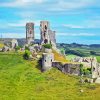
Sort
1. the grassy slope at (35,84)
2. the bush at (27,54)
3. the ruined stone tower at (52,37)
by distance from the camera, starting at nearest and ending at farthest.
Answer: the grassy slope at (35,84)
the bush at (27,54)
the ruined stone tower at (52,37)

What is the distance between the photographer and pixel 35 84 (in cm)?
14188

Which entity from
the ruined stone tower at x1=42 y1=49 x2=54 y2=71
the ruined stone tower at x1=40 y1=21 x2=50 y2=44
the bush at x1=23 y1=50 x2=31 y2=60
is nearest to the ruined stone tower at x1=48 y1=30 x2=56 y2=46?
the ruined stone tower at x1=40 y1=21 x2=50 y2=44

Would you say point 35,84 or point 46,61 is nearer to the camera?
point 35,84

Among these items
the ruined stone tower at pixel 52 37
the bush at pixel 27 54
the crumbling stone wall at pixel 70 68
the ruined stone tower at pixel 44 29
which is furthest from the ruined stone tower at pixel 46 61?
the ruined stone tower at pixel 52 37

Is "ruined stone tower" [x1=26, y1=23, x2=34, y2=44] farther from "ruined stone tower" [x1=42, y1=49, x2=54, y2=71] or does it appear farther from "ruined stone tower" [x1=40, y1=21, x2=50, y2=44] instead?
"ruined stone tower" [x1=42, y1=49, x2=54, y2=71]

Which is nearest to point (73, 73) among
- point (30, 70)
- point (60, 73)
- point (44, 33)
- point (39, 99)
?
point (60, 73)

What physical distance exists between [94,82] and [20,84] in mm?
21288

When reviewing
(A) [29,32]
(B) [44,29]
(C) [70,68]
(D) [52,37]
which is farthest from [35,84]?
(A) [29,32]

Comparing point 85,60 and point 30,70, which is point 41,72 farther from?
point 85,60

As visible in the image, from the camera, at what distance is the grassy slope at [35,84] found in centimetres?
13162

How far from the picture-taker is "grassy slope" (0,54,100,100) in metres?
132

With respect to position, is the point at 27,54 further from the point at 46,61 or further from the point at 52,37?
the point at 52,37

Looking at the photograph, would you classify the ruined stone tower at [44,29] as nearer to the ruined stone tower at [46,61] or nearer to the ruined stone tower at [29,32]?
the ruined stone tower at [29,32]

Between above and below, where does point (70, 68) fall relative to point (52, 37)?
below
